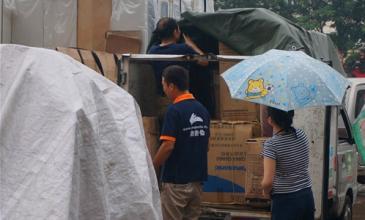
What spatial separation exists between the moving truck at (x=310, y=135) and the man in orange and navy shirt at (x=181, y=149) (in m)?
0.75

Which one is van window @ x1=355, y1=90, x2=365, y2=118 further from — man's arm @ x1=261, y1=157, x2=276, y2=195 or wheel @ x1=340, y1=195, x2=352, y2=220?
man's arm @ x1=261, y1=157, x2=276, y2=195

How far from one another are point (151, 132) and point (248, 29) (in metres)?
1.87

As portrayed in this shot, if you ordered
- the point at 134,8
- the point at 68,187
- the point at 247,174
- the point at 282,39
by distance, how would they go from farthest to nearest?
the point at 134,8 → the point at 282,39 → the point at 247,174 → the point at 68,187

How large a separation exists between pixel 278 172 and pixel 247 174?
1.24 metres

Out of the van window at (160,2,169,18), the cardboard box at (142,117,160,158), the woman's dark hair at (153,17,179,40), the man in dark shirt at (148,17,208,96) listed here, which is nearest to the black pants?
the cardboard box at (142,117,160,158)

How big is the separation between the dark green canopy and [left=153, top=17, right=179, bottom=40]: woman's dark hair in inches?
18.9

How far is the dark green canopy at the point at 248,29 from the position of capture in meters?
8.09

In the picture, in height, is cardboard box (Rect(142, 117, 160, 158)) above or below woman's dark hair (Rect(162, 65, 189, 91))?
below

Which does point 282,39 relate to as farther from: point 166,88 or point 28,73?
point 28,73

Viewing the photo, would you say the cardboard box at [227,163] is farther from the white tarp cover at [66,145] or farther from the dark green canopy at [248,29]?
the white tarp cover at [66,145]

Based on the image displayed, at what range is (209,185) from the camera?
700cm

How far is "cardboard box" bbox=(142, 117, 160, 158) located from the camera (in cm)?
712

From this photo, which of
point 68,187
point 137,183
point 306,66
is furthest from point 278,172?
point 68,187

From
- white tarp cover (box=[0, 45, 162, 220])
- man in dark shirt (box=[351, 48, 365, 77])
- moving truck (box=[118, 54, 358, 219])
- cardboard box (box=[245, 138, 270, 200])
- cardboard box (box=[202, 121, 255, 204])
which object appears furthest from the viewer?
man in dark shirt (box=[351, 48, 365, 77])
